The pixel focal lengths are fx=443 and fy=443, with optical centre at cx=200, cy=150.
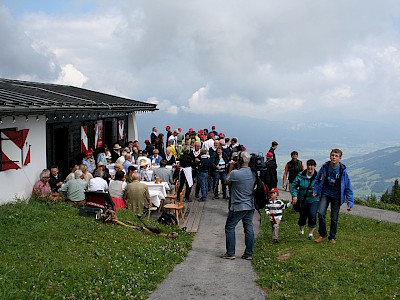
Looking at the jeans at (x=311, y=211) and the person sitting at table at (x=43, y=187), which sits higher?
the person sitting at table at (x=43, y=187)

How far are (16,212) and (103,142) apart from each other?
9.95 m

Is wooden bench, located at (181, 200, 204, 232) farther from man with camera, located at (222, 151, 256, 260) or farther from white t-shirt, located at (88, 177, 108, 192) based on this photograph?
man with camera, located at (222, 151, 256, 260)

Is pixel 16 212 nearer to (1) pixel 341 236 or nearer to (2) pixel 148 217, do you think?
(2) pixel 148 217

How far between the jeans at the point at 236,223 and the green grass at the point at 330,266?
1.03ft

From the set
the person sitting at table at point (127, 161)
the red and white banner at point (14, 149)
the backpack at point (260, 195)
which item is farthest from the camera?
the person sitting at table at point (127, 161)

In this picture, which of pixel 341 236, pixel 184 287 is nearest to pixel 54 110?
pixel 184 287

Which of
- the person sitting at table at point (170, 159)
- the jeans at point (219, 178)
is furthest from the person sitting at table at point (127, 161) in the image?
the jeans at point (219, 178)

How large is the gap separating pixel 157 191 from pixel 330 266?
6.20m

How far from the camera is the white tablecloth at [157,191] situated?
12.3 meters

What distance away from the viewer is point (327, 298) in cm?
596

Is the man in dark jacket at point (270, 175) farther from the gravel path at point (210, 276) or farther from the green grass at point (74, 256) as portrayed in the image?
the green grass at point (74, 256)

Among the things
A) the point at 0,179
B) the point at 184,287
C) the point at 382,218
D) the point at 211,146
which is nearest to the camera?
the point at 184,287

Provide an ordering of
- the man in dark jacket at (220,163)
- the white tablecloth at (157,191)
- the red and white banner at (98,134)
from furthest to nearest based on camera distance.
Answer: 1. the red and white banner at (98,134)
2. the man in dark jacket at (220,163)
3. the white tablecloth at (157,191)

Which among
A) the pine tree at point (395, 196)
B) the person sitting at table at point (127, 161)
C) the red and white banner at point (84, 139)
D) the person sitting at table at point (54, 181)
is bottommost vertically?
the pine tree at point (395, 196)
